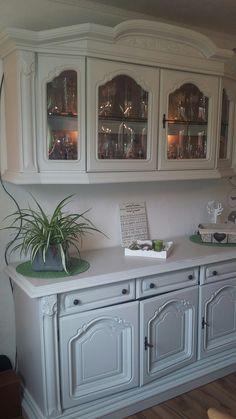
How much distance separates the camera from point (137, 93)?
2.08 m

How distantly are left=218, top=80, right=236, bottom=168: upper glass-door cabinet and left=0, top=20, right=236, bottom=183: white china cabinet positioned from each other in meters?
0.06

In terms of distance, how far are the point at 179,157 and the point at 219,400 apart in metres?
1.46

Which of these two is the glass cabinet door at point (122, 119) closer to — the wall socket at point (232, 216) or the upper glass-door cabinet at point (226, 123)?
the upper glass-door cabinet at point (226, 123)

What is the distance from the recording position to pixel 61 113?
1927 millimetres

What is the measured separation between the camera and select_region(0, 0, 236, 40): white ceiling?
6.46ft

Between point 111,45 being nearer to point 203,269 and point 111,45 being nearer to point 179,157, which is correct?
point 179,157

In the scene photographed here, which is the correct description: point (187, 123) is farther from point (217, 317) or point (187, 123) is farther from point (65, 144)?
point (217, 317)

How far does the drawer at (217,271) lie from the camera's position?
2.24m

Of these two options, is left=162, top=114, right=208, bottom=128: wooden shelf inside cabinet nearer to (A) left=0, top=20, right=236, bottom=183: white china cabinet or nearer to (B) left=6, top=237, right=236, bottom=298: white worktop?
(A) left=0, top=20, right=236, bottom=183: white china cabinet

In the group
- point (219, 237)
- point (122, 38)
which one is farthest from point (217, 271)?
point (122, 38)

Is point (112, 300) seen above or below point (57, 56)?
below

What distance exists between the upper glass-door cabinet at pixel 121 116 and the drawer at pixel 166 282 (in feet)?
2.02

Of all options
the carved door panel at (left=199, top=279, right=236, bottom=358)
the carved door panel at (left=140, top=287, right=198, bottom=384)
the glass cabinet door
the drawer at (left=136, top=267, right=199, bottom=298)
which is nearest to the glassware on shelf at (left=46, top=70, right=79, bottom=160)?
the glass cabinet door

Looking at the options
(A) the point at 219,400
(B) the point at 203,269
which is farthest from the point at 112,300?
(A) the point at 219,400
